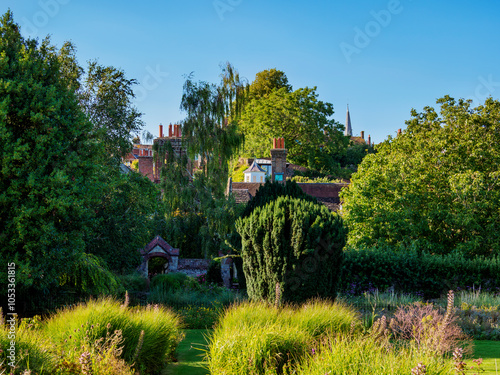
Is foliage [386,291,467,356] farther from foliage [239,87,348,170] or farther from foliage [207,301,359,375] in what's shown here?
foliage [239,87,348,170]

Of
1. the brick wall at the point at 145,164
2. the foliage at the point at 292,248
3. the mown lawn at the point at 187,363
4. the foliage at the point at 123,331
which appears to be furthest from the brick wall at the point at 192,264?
the brick wall at the point at 145,164

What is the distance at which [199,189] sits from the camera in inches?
995

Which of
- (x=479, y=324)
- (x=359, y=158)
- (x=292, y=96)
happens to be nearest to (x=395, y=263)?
(x=479, y=324)

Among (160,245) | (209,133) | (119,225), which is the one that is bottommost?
(160,245)

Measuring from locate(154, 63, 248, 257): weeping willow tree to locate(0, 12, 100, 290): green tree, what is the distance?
12485 millimetres

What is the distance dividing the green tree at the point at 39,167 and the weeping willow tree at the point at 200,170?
12485 mm

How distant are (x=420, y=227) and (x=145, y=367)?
17.2 m

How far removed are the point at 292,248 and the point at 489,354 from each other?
182 inches

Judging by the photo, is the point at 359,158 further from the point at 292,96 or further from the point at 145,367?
the point at 145,367

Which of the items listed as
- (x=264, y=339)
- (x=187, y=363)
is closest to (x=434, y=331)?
(x=264, y=339)

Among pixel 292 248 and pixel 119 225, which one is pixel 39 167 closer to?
pixel 292 248

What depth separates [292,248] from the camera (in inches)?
436

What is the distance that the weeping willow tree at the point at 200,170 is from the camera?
25.2 meters

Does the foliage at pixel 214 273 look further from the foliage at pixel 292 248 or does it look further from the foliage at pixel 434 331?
the foliage at pixel 434 331
